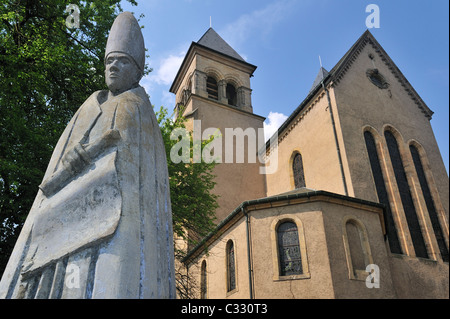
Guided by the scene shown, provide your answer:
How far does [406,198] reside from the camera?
56.1ft

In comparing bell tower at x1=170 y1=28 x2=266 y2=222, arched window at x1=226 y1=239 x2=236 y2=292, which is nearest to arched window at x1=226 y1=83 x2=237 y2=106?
bell tower at x1=170 y1=28 x2=266 y2=222

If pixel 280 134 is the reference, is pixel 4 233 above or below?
below

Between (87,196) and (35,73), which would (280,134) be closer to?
(35,73)

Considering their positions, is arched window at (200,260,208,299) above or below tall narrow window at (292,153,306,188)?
below

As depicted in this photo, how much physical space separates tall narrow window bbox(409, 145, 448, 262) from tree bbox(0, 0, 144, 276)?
15818 millimetres

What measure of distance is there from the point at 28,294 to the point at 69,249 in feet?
1.22

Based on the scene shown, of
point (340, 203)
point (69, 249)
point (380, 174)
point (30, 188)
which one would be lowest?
point (69, 249)

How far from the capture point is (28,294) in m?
2.21

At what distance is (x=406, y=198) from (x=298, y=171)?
556 cm

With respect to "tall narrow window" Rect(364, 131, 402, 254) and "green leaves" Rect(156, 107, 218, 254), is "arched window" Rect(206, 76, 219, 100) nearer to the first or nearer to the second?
"tall narrow window" Rect(364, 131, 402, 254)

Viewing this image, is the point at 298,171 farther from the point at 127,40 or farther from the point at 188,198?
the point at 127,40

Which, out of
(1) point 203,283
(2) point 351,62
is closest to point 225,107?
(2) point 351,62

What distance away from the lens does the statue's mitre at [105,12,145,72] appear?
121 inches
